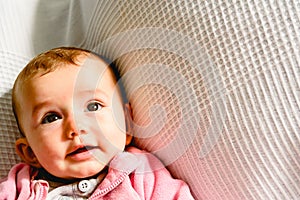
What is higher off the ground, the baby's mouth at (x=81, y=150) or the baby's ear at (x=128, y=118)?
the baby's ear at (x=128, y=118)

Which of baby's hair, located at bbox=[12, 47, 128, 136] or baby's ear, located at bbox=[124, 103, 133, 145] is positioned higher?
baby's hair, located at bbox=[12, 47, 128, 136]

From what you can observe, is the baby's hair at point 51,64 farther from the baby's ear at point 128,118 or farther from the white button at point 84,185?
the white button at point 84,185

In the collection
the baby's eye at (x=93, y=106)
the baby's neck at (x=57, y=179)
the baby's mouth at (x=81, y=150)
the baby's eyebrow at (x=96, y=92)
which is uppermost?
the baby's eyebrow at (x=96, y=92)

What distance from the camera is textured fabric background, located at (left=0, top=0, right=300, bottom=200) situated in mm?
663

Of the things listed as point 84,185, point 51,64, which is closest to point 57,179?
point 84,185

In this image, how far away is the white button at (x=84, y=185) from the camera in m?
0.77

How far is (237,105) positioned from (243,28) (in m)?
0.11

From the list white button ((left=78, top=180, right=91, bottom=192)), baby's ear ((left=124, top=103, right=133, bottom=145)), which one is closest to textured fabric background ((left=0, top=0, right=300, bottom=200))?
baby's ear ((left=124, top=103, right=133, bottom=145))

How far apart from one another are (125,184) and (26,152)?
0.60 ft

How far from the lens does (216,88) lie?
27.5 inches

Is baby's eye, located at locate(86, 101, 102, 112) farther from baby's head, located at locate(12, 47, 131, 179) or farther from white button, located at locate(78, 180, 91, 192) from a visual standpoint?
white button, located at locate(78, 180, 91, 192)

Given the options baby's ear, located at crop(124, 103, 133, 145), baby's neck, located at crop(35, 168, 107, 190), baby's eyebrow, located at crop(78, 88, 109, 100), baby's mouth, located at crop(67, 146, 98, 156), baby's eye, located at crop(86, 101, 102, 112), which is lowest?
baby's neck, located at crop(35, 168, 107, 190)

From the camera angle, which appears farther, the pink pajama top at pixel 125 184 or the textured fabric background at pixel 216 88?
the pink pajama top at pixel 125 184

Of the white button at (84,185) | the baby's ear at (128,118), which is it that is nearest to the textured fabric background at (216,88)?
the baby's ear at (128,118)
